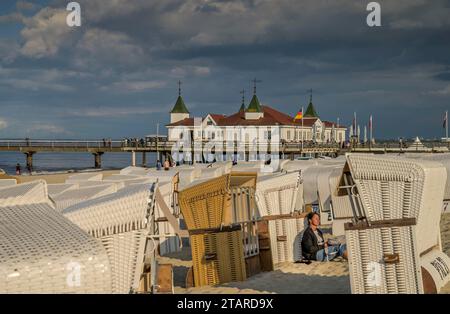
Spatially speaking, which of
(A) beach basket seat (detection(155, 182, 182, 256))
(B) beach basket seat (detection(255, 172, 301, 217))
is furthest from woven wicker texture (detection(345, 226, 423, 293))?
(A) beach basket seat (detection(155, 182, 182, 256))

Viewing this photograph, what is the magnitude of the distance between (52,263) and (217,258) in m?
4.54

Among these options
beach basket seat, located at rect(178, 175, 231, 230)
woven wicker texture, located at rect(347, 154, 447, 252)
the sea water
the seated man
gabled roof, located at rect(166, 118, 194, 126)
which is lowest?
the sea water

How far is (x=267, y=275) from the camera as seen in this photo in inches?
341

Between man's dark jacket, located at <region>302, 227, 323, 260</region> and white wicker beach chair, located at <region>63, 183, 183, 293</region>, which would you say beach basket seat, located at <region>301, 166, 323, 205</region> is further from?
white wicker beach chair, located at <region>63, 183, 183, 293</region>

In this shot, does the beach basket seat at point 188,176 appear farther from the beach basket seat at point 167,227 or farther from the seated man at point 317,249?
the seated man at point 317,249

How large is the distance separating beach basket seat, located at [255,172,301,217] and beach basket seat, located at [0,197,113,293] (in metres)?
6.27

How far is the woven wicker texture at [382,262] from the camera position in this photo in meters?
5.96

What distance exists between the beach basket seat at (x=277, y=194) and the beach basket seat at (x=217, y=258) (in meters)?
2.06

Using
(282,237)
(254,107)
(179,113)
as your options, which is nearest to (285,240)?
(282,237)

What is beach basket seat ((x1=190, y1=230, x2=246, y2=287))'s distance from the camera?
8227 mm

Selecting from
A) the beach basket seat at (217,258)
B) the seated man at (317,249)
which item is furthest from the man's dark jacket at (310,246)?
the beach basket seat at (217,258)
